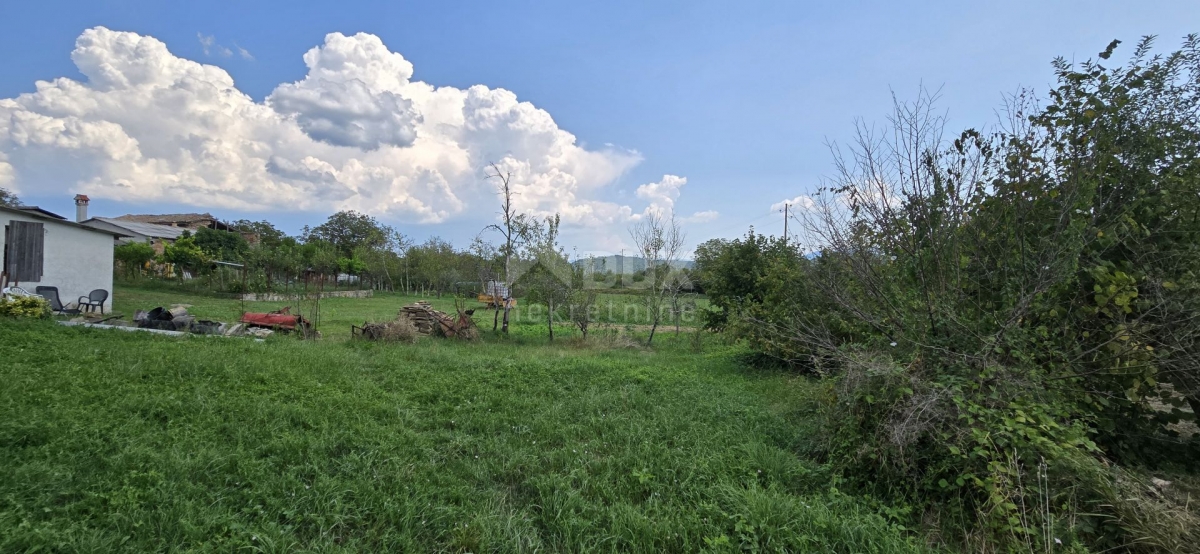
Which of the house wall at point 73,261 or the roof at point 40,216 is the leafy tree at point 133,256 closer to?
the house wall at point 73,261

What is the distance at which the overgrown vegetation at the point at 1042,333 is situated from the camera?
264 cm

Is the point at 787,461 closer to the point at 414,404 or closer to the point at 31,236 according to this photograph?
the point at 414,404

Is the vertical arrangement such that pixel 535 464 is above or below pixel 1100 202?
below

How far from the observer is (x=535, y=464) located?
3.54 m

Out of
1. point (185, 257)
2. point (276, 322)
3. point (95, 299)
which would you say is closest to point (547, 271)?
point (276, 322)

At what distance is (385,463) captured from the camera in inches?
134

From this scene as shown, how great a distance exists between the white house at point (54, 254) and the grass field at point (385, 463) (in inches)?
225

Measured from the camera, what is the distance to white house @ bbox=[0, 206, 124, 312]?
31.2 ft

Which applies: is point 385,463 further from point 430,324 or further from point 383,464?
point 430,324

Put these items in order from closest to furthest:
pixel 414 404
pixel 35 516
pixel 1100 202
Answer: pixel 35 516 → pixel 1100 202 → pixel 414 404

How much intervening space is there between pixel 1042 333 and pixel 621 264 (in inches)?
505

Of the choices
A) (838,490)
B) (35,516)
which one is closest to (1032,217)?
(838,490)

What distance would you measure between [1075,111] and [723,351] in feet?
24.9

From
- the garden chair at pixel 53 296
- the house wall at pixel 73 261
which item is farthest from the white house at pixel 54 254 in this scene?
the garden chair at pixel 53 296
